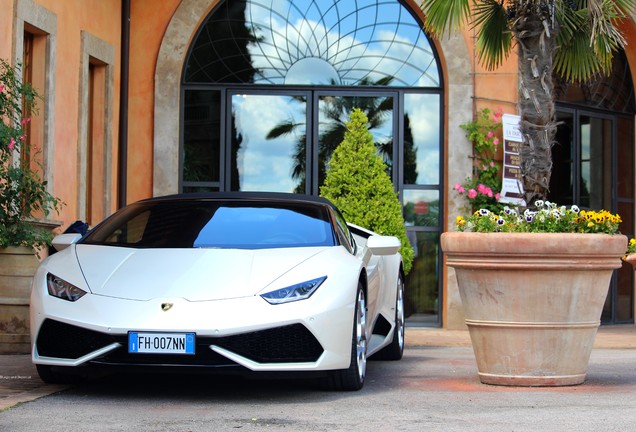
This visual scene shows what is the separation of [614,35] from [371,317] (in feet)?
11.7

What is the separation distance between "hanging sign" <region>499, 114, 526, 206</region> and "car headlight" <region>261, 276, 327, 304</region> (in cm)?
753

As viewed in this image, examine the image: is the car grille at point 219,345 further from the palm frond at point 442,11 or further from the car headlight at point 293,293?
the palm frond at point 442,11

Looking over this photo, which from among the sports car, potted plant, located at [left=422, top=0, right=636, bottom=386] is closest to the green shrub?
potted plant, located at [left=422, top=0, right=636, bottom=386]

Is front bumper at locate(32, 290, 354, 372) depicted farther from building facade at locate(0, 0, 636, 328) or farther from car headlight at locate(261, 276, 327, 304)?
building facade at locate(0, 0, 636, 328)

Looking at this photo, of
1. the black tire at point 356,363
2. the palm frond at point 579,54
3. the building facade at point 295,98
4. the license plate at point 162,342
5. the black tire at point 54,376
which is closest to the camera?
the license plate at point 162,342

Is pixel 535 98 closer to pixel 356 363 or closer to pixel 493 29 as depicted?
pixel 356 363

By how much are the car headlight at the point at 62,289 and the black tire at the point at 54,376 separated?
1.61ft

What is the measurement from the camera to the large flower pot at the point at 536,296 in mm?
6652

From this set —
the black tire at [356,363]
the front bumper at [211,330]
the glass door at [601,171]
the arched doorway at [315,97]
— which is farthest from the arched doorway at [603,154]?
the front bumper at [211,330]

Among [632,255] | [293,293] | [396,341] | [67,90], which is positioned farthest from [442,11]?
[67,90]

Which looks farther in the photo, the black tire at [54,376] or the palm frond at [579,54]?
the palm frond at [579,54]

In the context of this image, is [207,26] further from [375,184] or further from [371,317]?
[371,317]

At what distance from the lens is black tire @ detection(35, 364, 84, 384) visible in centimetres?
647

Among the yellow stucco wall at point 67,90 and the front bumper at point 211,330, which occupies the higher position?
the yellow stucco wall at point 67,90
